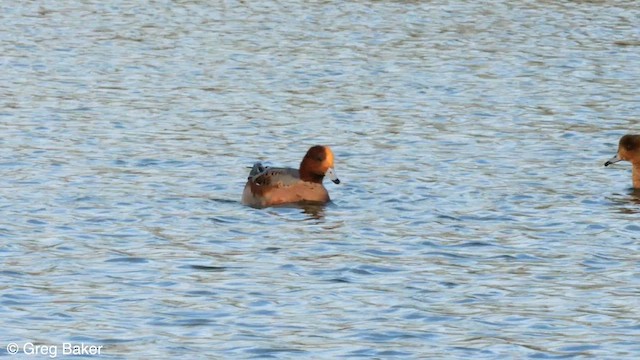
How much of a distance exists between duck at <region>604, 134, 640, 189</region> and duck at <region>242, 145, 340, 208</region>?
386cm

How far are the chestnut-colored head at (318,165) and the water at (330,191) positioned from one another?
47cm

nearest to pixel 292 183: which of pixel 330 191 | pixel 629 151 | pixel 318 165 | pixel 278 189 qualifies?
pixel 278 189

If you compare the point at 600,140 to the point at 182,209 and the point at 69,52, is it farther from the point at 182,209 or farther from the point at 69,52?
the point at 69,52

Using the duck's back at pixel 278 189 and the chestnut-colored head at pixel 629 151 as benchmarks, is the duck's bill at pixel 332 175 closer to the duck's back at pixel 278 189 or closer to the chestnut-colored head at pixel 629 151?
the duck's back at pixel 278 189

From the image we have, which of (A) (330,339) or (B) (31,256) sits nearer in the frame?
(A) (330,339)

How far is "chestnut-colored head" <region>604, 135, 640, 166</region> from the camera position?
2107 centimetres

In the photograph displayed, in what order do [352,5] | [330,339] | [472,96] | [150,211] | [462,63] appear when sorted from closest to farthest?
[330,339], [150,211], [472,96], [462,63], [352,5]

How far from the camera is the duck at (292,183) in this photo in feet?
62.7

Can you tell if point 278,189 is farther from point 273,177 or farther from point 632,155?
point 632,155

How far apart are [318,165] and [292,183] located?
38 cm

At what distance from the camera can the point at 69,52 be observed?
34562 millimetres

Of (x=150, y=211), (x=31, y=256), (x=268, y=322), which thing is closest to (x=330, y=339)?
(x=268, y=322)

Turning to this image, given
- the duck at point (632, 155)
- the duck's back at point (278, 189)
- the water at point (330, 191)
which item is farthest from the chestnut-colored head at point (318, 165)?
the duck at point (632, 155)

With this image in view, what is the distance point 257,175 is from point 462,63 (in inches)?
582
